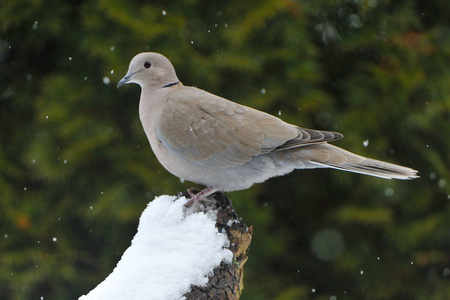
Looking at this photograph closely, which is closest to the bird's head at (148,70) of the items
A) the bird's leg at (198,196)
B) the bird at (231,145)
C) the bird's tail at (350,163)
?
the bird at (231,145)

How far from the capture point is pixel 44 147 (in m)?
4.68

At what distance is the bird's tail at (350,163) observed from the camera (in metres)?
2.69

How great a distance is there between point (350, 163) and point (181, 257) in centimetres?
107

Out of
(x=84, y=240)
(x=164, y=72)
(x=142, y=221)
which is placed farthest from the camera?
(x=84, y=240)

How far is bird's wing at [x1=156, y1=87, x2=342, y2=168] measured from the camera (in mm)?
2793

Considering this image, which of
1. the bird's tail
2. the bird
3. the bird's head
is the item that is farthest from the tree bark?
the bird's head

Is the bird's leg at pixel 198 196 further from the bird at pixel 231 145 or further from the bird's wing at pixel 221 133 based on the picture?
the bird's wing at pixel 221 133

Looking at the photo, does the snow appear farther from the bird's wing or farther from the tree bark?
the bird's wing

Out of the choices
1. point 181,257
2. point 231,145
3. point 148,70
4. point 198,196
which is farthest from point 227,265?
point 148,70

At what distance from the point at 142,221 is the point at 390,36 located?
10.6 ft

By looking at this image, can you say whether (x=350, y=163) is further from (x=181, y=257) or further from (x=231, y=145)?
(x=181, y=257)

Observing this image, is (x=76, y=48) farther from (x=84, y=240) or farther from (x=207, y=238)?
(x=207, y=238)

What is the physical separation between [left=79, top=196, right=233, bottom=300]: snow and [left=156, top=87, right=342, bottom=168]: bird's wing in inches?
14.1

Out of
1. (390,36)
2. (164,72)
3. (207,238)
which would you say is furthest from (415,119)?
(207,238)
